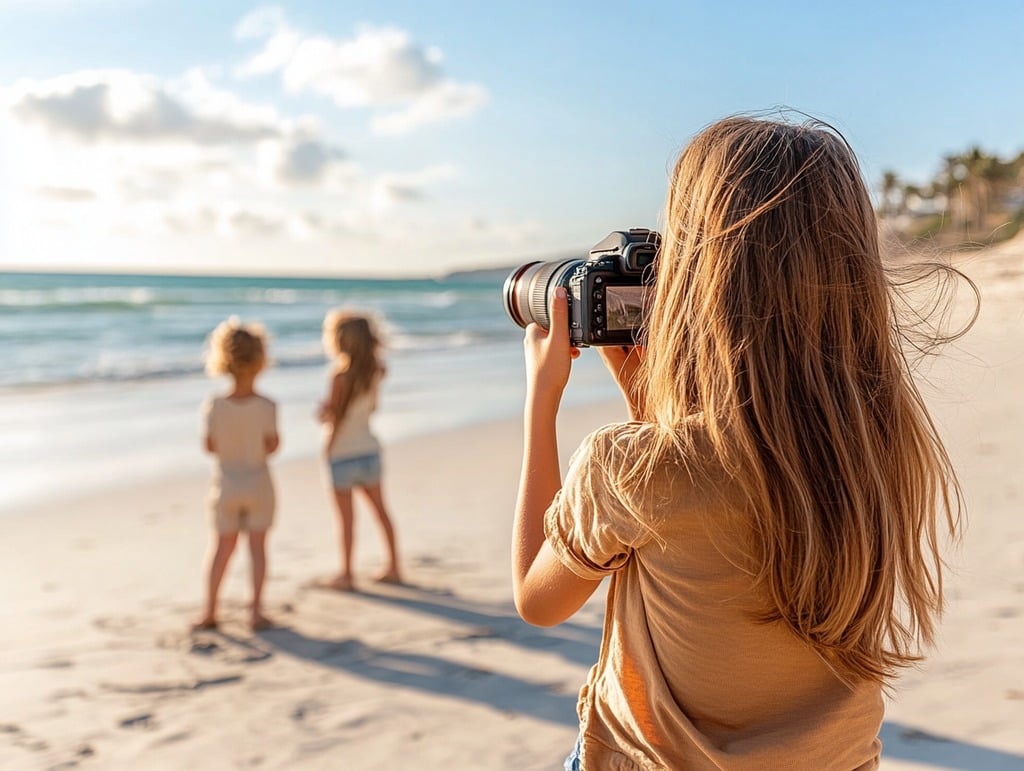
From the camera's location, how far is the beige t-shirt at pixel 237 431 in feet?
13.5

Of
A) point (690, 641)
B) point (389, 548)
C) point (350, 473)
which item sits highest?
point (690, 641)

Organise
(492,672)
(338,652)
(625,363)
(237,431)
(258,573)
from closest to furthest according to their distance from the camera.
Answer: (625,363) → (492,672) → (338,652) → (258,573) → (237,431)

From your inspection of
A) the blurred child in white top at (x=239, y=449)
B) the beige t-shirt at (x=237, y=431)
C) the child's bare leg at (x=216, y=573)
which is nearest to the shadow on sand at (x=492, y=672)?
the child's bare leg at (x=216, y=573)

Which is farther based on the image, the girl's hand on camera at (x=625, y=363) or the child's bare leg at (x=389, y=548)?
the child's bare leg at (x=389, y=548)

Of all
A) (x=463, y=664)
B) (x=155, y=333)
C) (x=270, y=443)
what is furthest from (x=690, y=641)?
(x=155, y=333)

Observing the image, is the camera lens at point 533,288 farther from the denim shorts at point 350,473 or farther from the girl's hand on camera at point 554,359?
the denim shorts at point 350,473

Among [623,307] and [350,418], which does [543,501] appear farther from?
[350,418]

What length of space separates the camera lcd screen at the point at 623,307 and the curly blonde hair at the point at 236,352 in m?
3.05

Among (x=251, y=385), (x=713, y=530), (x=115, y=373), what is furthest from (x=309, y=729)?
(x=115, y=373)

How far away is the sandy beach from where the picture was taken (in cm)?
287

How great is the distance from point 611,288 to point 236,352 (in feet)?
10.0

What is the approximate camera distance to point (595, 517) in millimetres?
1196

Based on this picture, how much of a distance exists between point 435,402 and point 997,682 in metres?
7.52

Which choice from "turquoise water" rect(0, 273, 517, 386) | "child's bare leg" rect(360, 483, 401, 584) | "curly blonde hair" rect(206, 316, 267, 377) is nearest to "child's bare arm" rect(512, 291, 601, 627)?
"curly blonde hair" rect(206, 316, 267, 377)
